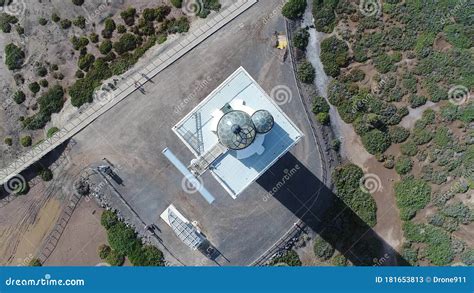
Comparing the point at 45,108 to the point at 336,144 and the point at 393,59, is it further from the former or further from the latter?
the point at 393,59

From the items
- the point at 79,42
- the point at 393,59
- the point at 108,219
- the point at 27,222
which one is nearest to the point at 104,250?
the point at 108,219

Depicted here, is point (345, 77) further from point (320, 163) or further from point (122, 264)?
point (122, 264)

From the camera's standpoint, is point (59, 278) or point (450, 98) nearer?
point (59, 278)

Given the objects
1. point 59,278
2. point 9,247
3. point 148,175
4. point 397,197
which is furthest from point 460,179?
point 9,247

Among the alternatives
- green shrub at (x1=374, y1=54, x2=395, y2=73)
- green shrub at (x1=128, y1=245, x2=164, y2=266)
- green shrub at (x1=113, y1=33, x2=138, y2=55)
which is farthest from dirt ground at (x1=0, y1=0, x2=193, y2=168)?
green shrub at (x1=374, y1=54, x2=395, y2=73)

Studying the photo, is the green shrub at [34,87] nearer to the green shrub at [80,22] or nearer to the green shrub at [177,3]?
the green shrub at [80,22]

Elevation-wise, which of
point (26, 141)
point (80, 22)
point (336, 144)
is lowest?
point (336, 144)

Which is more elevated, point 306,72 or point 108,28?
point 108,28
